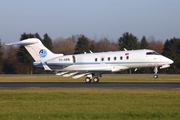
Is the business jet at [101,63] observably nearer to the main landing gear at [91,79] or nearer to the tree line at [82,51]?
the main landing gear at [91,79]

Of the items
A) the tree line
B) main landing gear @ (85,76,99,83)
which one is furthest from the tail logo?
the tree line

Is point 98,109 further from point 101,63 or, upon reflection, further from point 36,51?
point 36,51

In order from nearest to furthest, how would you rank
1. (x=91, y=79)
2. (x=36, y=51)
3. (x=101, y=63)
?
(x=91, y=79)
(x=101, y=63)
(x=36, y=51)

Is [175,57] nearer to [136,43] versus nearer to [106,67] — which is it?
[136,43]

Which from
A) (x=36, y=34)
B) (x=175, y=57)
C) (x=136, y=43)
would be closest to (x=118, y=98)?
(x=175, y=57)

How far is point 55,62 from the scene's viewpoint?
44.7 m

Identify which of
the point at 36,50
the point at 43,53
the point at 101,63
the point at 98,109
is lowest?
the point at 98,109

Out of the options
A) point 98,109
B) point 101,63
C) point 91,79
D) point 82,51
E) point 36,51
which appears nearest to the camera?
point 98,109

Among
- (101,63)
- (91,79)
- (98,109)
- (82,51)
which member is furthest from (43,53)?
(82,51)

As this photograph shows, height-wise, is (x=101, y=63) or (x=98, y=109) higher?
(x=101, y=63)

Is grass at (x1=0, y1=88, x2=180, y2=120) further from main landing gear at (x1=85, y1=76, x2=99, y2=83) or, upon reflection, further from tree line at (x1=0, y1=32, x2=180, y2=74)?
tree line at (x1=0, y1=32, x2=180, y2=74)

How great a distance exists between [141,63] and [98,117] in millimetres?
27046

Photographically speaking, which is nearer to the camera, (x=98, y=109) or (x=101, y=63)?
(x=98, y=109)

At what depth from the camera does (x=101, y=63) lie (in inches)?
1698
